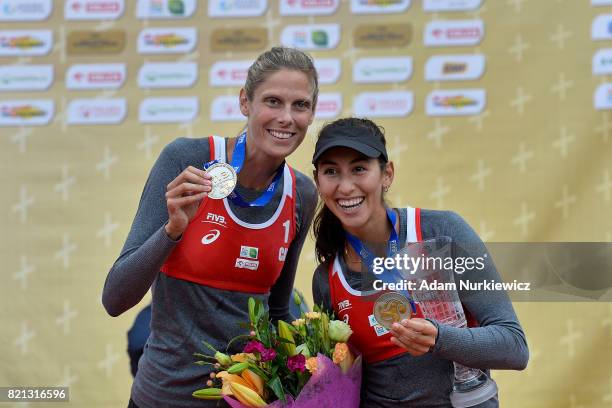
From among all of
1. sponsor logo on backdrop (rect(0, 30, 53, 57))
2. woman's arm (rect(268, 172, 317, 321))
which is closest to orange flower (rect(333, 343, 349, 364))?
woman's arm (rect(268, 172, 317, 321))

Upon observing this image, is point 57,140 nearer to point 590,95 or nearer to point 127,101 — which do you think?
point 127,101

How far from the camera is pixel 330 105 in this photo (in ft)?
11.5

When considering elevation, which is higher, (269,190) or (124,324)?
(269,190)

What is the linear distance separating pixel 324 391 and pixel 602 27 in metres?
2.52

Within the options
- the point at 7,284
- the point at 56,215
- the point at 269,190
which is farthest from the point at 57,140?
the point at 269,190

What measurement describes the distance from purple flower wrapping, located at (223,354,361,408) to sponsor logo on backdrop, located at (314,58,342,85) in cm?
212

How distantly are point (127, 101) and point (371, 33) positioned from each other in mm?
1206

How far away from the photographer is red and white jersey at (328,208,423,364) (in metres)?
1.68

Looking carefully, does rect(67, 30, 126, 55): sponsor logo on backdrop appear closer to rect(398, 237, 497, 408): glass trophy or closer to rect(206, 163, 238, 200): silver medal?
rect(206, 163, 238, 200): silver medal

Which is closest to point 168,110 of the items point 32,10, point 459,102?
point 32,10

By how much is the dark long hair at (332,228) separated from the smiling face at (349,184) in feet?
0.13

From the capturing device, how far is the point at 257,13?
138 inches

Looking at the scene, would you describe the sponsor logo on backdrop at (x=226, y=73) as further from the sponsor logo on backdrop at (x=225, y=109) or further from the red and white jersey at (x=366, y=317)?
the red and white jersey at (x=366, y=317)

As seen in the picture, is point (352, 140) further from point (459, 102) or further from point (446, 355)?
point (459, 102)
